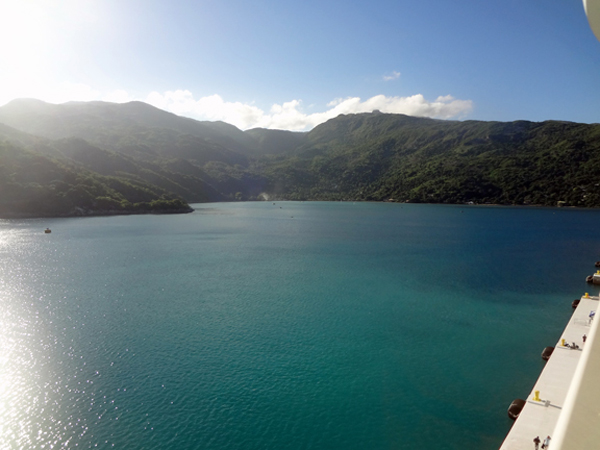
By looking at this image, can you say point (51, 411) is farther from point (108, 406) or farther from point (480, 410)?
point (480, 410)

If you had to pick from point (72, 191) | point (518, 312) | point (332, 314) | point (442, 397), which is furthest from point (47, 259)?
point (72, 191)

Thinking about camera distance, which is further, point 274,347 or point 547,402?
point 274,347

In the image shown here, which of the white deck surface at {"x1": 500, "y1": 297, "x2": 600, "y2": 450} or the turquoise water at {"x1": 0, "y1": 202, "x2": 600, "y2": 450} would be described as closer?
the white deck surface at {"x1": 500, "y1": 297, "x2": 600, "y2": 450}

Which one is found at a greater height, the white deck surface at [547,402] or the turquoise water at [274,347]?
the white deck surface at [547,402]

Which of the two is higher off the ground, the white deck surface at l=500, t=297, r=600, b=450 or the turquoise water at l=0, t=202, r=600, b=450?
the white deck surface at l=500, t=297, r=600, b=450

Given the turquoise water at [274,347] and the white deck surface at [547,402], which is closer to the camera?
the white deck surface at [547,402]
